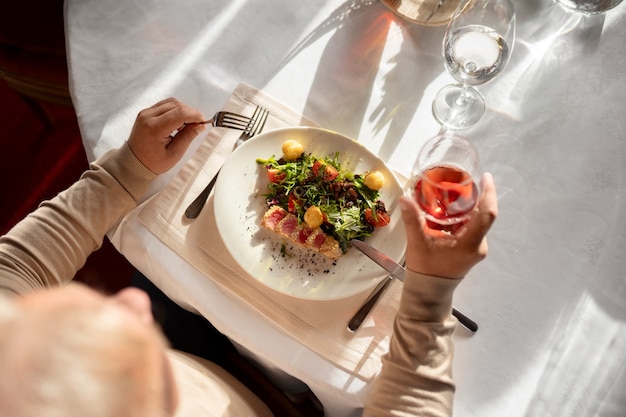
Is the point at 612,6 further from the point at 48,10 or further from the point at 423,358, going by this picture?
the point at 48,10

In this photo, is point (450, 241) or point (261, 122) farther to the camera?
point (261, 122)

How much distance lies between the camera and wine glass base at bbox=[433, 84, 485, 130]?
0.94 m

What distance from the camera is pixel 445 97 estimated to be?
0.96 meters

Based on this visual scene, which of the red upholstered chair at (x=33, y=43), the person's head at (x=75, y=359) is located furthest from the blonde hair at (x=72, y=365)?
the red upholstered chair at (x=33, y=43)

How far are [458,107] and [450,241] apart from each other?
0.31m

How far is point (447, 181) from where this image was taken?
0.83 m

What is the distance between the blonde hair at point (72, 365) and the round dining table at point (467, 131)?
318 mm

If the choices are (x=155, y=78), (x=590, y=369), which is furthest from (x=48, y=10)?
(x=590, y=369)

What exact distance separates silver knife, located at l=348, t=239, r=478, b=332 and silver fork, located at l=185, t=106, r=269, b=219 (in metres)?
0.29

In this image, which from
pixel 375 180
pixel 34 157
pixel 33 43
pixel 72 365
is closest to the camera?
pixel 72 365

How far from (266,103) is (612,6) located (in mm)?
704

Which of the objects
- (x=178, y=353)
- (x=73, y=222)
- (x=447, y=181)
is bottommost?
(x=178, y=353)

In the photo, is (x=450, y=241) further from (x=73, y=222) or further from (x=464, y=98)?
(x=73, y=222)

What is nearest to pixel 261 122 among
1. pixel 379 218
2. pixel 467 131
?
pixel 379 218
